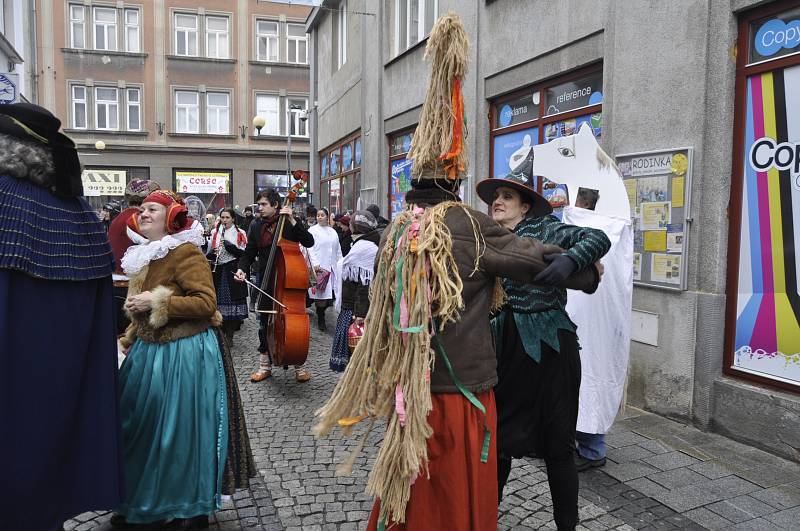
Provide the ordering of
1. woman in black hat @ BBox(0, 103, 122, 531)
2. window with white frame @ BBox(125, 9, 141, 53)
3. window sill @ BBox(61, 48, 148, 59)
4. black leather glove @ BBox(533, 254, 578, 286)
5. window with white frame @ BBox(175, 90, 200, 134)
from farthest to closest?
window with white frame @ BBox(175, 90, 200, 134) < window with white frame @ BBox(125, 9, 141, 53) < window sill @ BBox(61, 48, 148, 59) < woman in black hat @ BBox(0, 103, 122, 531) < black leather glove @ BBox(533, 254, 578, 286)

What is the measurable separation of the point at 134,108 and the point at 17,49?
574 cm

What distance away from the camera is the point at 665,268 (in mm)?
5109

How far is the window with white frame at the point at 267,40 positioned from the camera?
1076 inches

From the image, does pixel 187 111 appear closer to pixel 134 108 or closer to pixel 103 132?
pixel 134 108

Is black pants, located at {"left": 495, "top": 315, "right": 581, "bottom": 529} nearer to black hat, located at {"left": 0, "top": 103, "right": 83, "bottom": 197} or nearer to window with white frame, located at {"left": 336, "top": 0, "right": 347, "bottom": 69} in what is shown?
black hat, located at {"left": 0, "top": 103, "right": 83, "bottom": 197}

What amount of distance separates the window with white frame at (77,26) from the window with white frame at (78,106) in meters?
1.68

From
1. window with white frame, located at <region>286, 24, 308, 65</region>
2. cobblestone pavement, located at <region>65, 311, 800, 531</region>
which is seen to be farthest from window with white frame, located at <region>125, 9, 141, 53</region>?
cobblestone pavement, located at <region>65, 311, 800, 531</region>

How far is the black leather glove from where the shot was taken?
2246mm

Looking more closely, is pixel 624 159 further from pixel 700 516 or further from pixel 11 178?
pixel 11 178

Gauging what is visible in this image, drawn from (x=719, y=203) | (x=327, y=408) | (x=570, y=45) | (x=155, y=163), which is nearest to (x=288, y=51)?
(x=155, y=163)

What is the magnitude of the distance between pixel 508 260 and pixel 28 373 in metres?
1.83

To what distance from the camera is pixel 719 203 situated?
4.72 m

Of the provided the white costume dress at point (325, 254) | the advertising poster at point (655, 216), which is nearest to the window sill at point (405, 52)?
the white costume dress at point (325, 254)

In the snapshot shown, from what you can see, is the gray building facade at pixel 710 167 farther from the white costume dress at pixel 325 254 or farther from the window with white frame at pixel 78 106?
the window with white frame at pixel 78 106
